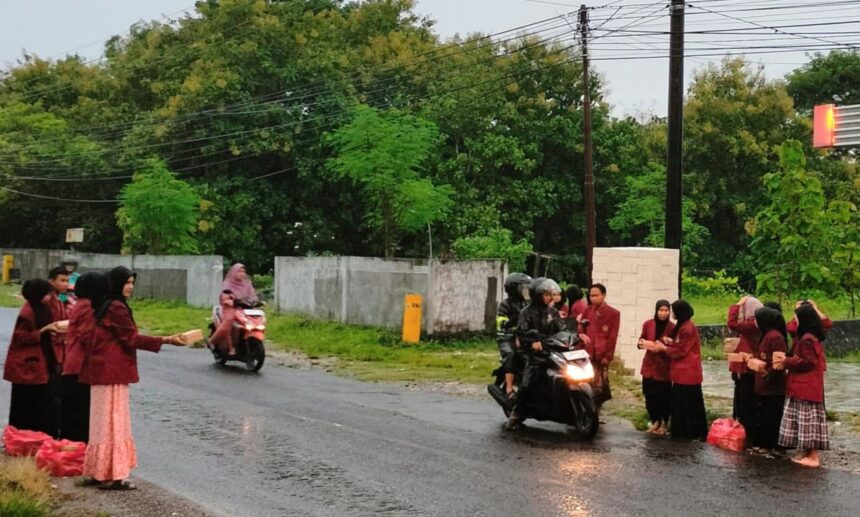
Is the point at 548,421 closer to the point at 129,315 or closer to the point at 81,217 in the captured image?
the point at 129,315

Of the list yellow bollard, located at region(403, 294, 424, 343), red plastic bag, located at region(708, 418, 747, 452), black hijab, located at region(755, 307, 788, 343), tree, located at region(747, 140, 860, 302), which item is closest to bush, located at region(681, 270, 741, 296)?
tree, located at region(747, 140, 860, 302)

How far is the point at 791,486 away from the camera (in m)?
8.80

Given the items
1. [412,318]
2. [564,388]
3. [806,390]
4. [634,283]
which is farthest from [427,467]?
[412,318]

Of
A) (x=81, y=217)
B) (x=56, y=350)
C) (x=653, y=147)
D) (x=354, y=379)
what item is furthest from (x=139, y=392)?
(x=81, y=217)

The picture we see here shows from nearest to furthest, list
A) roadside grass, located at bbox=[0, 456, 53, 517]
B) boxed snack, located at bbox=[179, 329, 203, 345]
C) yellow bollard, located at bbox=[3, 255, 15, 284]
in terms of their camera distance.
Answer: roadside grass, located at bbox=[0, 456, 53, 517] → boxed snack, located at bbox=[179, 329, 203, 345] → yellow bollard, located at bbox=[3, 255, 15, 284]

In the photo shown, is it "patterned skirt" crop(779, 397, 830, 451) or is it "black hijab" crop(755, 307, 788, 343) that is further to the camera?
"black hijab" crop(755, 307, 788, 343)

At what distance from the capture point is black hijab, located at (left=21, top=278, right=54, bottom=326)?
9.12 meters

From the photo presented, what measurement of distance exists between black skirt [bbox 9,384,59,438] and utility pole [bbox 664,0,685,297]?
9.52 meters

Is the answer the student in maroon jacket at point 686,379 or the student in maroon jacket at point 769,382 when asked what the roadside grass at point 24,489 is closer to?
the student in maroon jacket at point 686,379

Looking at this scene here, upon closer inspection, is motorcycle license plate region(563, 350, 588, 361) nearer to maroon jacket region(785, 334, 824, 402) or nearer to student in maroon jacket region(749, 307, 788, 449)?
student in maroon jacket region(749, 307, 788, 449)

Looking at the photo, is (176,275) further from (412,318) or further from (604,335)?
(604,335)

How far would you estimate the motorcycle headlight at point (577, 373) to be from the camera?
1097 centimetres

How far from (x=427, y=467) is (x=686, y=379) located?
3.63 m

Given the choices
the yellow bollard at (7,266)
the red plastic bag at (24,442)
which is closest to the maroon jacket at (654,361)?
the red plastic bag at (24,442)
